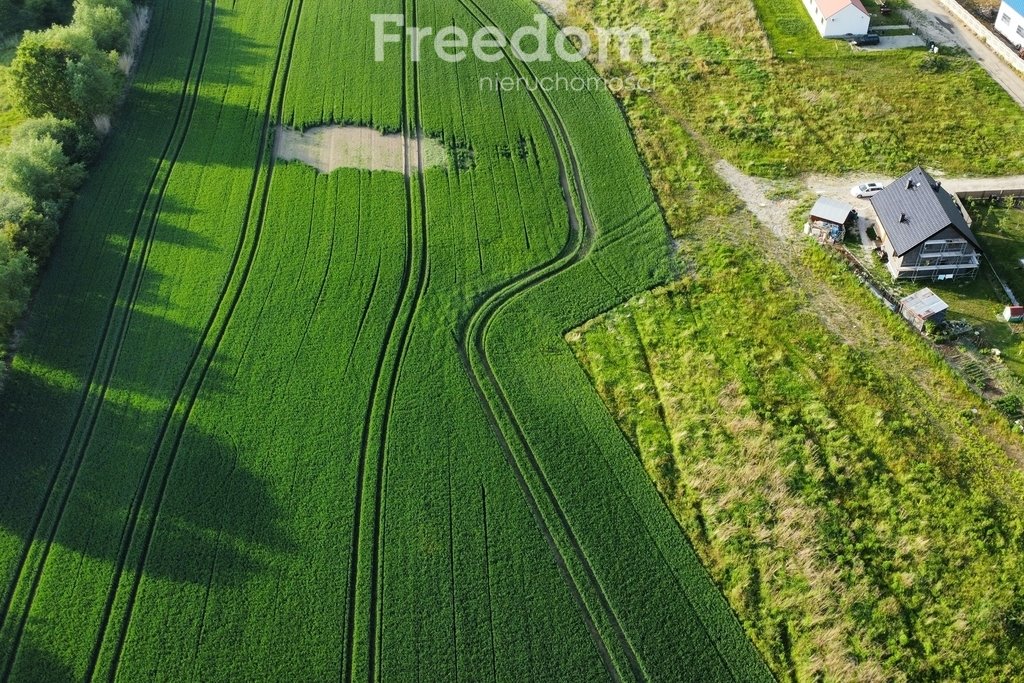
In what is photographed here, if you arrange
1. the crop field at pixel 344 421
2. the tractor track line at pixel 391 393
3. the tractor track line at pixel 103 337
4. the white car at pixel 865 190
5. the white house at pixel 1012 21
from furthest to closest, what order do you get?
1. the white house at pixel 1012 21
2. the white car at pixel 865 190
3. the tractor track line at pixel 103 337
4. the tractor track line at pixel 391 393
5. the crop field at pixel 344 421

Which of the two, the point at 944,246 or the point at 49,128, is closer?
the point at 944,246

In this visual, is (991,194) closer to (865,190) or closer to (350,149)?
(865,190)

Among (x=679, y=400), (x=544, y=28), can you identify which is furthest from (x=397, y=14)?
(x=679, y=400)

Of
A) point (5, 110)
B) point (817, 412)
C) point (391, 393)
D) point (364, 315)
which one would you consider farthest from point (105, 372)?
point (817, 412)

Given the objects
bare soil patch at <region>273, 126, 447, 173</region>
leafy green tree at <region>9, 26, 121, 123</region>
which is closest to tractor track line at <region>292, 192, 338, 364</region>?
bare soil patch at <region>273, 126, 447, 173</region>

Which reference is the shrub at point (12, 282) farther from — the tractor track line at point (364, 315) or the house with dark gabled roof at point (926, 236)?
the house with dark gabled roof at point (926, 236)

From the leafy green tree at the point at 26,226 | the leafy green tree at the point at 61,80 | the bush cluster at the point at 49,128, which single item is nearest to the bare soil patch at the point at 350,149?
the leafy green tree at the point at 61,80

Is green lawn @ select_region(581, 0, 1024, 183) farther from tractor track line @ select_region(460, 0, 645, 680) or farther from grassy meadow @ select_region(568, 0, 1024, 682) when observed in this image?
tractor track line @ select_region(460, 0, 645, 680)
